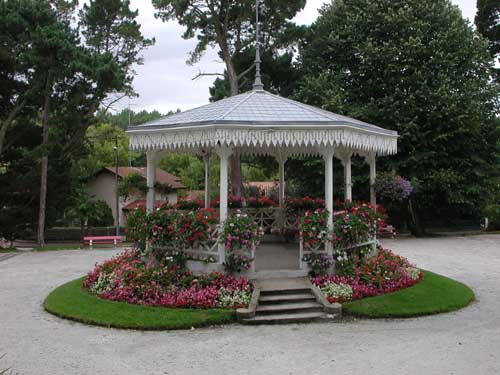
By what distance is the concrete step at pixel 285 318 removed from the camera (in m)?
7.84

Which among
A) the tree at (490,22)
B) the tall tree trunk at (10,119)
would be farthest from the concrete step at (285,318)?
the tree at (490,22)

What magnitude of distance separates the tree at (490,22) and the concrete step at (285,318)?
98.5 feet

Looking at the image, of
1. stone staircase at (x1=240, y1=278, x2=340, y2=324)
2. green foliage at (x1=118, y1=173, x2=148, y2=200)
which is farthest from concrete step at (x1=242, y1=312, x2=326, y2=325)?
green foliage at (x1=118, y1=173, x2=148, y2=200)

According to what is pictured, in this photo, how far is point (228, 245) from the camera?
29.2 feet

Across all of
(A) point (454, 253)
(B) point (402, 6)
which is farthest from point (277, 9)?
(A) point (454, 253)

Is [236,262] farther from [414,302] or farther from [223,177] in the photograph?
[414,302]

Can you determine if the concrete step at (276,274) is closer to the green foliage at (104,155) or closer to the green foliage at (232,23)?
the green foliage at (232,23)

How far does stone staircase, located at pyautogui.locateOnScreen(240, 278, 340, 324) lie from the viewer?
794cm

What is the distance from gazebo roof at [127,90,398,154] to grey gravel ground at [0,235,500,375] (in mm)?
3761

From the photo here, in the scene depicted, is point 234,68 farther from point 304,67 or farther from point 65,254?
point 65,254

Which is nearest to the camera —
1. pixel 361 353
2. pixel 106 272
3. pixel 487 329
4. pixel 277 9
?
pixel 361 353

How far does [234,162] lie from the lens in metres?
22.1

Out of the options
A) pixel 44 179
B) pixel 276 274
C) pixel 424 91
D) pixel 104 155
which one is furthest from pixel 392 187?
pixel 104 155

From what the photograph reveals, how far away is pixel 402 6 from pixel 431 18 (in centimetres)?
161
